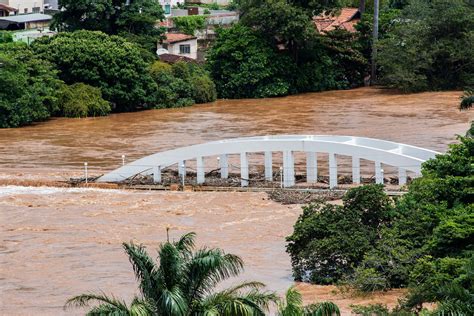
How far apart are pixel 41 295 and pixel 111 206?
9507mm

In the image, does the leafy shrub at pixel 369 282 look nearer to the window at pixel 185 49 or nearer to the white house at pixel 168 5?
the window at pixel 185 49

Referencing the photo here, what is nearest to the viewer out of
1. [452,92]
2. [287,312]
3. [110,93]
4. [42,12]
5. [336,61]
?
[287,312]

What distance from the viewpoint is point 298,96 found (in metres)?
63.6

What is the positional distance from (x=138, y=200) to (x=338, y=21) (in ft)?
126

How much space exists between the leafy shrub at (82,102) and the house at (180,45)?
1349 centimetres

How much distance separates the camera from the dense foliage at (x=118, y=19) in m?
62.2

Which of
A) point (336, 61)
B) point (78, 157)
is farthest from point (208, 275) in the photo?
point (336, 61)

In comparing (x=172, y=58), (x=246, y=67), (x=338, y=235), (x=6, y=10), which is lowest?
(x=338, y=235)

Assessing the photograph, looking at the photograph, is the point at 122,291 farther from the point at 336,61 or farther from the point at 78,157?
the point at 336,61

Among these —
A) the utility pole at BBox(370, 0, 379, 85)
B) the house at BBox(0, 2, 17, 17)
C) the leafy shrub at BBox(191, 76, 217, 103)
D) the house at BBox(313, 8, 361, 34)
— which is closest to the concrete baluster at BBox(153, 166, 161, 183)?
the leafy shrub at BBox(191, 76, 217, 103)

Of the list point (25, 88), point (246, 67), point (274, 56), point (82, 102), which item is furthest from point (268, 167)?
point (274, 56)

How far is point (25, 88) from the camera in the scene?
173 feet

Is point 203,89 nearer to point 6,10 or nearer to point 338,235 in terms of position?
point 6,10

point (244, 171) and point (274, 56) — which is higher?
point (274, 56)
